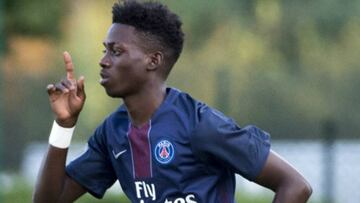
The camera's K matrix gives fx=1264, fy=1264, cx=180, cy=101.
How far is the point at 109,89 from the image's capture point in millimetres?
5254

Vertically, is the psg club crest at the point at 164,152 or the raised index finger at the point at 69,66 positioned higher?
the raised index finger at the point at 69,66

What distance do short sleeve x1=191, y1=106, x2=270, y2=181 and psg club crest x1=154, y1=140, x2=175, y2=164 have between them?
105 millimetres

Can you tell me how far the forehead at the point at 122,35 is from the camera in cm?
530

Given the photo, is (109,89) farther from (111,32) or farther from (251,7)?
(251,7)

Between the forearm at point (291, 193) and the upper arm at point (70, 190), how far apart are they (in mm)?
950

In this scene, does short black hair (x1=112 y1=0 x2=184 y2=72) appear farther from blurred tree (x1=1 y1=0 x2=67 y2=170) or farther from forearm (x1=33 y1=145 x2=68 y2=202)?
blurred tree (x1=1 y1=0 x2=67 y2=170)

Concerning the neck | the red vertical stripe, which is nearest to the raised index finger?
the neck

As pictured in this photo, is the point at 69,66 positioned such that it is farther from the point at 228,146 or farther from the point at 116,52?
the point at 228,146

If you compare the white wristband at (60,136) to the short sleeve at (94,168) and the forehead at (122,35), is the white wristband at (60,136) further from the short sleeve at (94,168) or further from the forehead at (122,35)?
the forehead at (122,35)

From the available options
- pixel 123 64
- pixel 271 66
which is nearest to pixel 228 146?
pixel 123 64

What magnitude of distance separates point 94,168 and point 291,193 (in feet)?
3.10

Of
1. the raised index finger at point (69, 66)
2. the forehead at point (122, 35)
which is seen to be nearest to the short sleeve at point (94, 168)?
the raised index finger at point (69, 66)

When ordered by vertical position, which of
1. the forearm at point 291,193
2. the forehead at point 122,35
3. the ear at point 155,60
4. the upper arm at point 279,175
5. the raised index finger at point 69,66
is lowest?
the forearm at point 291,193

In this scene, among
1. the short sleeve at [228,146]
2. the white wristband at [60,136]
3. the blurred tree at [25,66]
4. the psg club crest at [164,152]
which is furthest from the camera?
the blurred tree at [25,66]
